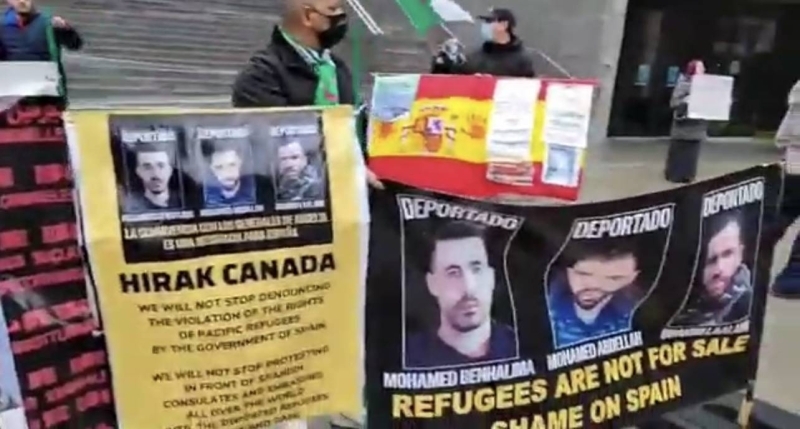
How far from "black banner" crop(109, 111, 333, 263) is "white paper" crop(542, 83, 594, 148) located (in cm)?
295

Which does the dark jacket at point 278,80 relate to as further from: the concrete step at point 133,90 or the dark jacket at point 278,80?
the concrete step at point 133,90

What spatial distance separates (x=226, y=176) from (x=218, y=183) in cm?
3

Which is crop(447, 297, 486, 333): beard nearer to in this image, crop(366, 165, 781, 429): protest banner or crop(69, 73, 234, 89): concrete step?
crop(366, 165, 781, 429): protest banner

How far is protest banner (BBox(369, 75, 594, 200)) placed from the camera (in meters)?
6.31

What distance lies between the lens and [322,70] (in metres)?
4.79

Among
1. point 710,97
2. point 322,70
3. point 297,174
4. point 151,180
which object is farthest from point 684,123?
point 151,180

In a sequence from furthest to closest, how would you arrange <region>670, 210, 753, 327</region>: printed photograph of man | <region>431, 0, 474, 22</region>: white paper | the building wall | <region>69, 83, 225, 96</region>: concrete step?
the building wall, <region>69, 83, 225, 96</region>: concrete step, <region>431, 0, 474, 22</region>: white paper, <region>670, 210, 753, 327</region>: printed photograph of man

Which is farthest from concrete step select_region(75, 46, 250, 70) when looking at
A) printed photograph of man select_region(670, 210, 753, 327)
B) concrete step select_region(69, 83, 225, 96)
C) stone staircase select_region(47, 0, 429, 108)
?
printed photograph of man select_region(670, 210, 753, 327)

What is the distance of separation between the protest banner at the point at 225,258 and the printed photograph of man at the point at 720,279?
133cm

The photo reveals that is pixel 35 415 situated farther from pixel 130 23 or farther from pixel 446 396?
pixel 130 23

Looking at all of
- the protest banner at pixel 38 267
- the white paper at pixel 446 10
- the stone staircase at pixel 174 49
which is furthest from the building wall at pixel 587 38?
the protest banner at pixel 38 267

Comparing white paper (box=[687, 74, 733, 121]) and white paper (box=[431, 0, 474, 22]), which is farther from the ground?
white paper (box=[431, 0, 474, 22])

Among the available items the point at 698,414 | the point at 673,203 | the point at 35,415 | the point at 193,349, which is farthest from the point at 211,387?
the point at 698,414

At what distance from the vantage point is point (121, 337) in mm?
3291
